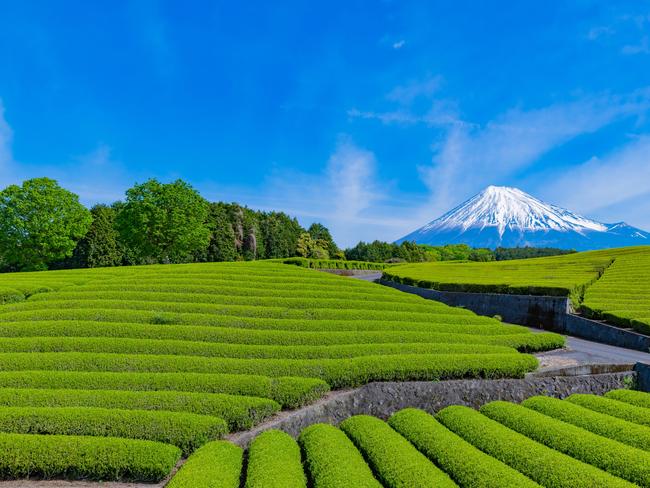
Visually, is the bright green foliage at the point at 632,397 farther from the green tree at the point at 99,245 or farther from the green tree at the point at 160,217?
the green tree at the point at 99,245

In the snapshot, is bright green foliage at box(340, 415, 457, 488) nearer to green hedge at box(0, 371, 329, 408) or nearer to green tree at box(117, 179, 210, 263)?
green hedge at box(0, 371, 329, 408)

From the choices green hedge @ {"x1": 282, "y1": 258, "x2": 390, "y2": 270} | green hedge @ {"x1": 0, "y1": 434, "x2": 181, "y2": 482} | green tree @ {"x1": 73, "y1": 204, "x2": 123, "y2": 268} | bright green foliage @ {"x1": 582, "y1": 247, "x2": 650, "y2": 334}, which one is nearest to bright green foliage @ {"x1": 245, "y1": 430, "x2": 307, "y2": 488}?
green hedge @ {"x1": 0, "y1": 434, "x2": 181, "y2": 482}

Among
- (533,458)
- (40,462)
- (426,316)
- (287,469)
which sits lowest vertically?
(40,462)

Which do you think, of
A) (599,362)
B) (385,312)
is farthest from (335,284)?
(599,362)

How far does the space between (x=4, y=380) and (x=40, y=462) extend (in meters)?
4.45

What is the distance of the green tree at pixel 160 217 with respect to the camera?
46594mm

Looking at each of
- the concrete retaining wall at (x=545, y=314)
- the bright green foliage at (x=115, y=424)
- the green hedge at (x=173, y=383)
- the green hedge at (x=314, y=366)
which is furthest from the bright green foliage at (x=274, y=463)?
the concrete retaining wall at (x=545, y=314)

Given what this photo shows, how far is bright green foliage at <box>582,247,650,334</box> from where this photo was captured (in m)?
19.2

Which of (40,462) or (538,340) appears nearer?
(40,462)

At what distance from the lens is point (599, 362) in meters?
14.0

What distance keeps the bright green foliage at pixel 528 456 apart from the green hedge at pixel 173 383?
448 cm

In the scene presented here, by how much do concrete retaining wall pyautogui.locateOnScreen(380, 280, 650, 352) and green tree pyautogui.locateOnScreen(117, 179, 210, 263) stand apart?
3314cm

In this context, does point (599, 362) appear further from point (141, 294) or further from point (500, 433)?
point (141, 294)

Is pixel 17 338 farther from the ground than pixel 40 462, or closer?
farther from the ground
